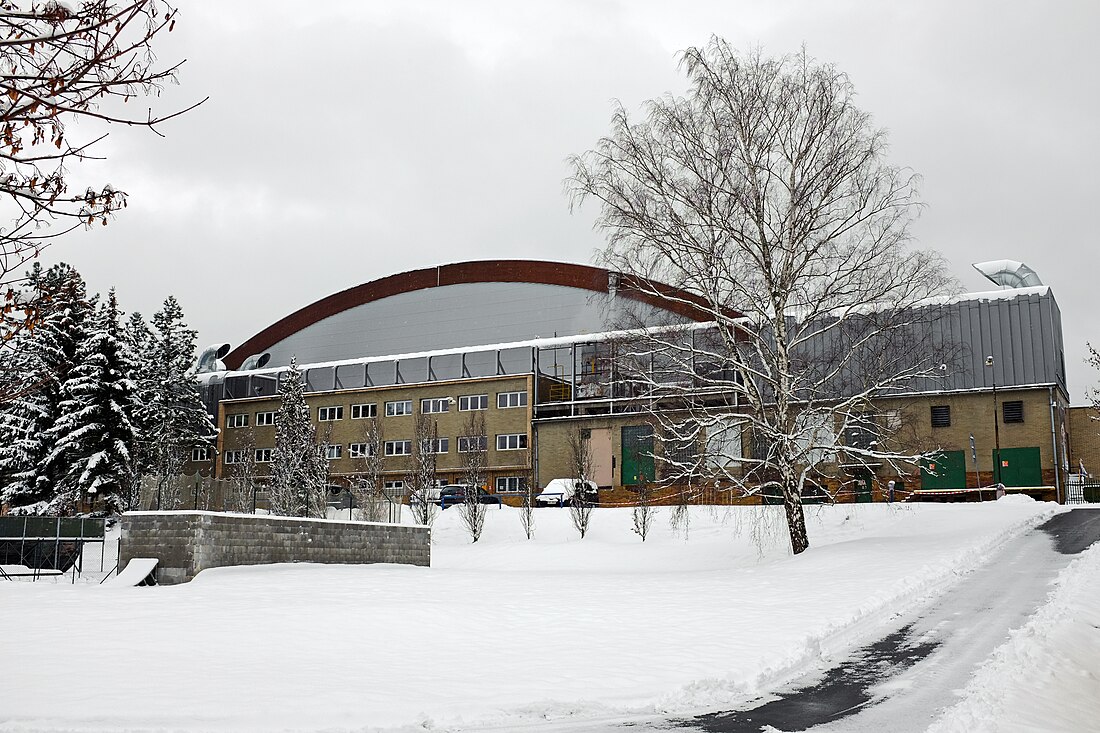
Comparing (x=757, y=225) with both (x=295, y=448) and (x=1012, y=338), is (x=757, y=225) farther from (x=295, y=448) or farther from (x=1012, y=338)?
(x=295, y=448)

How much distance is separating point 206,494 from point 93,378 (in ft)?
75.6

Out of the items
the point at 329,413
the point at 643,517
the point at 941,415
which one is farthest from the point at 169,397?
the point at 941,415

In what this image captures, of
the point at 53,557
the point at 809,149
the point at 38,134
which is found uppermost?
the point at 809,149

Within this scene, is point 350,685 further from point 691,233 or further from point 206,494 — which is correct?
point 691,233

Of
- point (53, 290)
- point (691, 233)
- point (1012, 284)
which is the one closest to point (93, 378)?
point (691, 233)

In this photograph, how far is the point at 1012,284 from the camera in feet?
170

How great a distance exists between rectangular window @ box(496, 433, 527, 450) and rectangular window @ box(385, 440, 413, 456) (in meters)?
6.19

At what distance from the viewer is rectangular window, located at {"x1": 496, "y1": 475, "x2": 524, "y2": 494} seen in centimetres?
5603

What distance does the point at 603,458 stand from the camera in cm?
5300

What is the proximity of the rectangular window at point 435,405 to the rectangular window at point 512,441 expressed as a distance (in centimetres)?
424

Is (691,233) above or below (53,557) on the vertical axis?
above

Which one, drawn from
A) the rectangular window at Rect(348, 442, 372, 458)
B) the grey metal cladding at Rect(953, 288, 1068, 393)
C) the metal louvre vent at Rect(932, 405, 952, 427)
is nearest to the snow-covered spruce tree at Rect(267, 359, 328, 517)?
the rectangular window at Rect(348, 442, 372, 458)

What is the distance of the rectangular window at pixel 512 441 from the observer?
5634 centimetres

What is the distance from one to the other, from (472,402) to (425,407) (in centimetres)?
328
